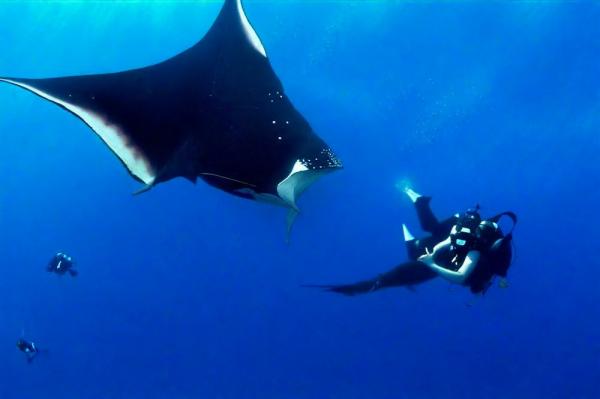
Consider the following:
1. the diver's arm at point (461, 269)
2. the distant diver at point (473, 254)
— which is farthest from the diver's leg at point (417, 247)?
the diver's arm at point (461, 269)

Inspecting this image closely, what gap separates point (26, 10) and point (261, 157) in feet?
40.5

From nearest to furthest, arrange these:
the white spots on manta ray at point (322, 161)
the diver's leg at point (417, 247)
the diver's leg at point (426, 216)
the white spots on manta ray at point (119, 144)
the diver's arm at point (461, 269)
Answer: the white spots on manta ray at point (119, 144) < the white spots on manta ray at point (322, 161) < the diver's arm at point (461, 269) < the diver's leg at point (417, 247) < the diver's leg at point (426, 216)

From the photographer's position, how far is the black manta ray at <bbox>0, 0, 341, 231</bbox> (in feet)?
9.15


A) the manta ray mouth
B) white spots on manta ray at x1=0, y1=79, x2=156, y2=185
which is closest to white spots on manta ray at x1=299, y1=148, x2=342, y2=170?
the manta ray mouth

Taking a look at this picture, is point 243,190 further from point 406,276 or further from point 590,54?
point 590,54

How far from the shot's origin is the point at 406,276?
560 centimetres

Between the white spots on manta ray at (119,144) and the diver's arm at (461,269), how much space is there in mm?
Answer: 2769

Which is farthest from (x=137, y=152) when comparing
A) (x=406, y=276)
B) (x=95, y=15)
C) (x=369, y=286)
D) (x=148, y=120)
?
(x=95, y=15)

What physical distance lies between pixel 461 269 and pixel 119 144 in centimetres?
324

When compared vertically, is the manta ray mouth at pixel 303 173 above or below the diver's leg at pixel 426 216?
below

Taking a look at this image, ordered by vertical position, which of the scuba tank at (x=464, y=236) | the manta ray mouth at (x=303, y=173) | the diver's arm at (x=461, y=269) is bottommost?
the manta ray mouth at (x=303, y=173)

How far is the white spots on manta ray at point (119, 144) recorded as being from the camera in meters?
2.73

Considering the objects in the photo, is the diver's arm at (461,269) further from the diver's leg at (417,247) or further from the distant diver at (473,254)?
the diver's leg at (417,247)

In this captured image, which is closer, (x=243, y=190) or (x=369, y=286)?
(x=243, y=190)
